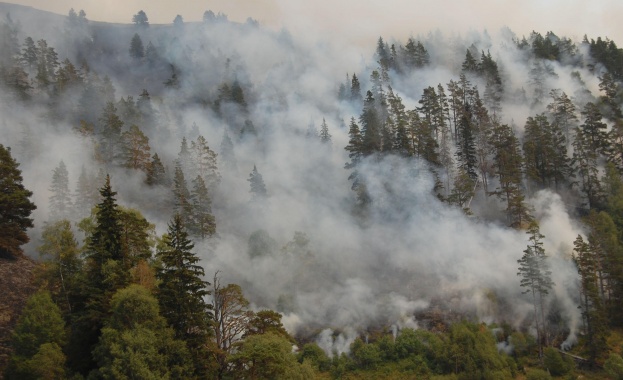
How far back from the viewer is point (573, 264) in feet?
195

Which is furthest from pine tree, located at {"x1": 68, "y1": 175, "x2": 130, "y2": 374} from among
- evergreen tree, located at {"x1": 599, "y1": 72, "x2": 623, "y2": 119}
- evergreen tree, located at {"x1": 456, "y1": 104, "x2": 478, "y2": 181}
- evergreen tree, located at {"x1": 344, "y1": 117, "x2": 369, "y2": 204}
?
evergreen tree, located at {"x1": 599, "y1": 72, "x2": 623, "y2": 119}

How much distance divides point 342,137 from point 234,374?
7688cm

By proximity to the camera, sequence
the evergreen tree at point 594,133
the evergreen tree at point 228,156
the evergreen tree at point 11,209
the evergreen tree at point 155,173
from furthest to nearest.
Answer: the evergreen tree at point 228,156
the evergreen tree at point 155,173
the evergreen tree at point 594,133
the evergreen tree at point 11,209

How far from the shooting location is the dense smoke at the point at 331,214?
61219 mm

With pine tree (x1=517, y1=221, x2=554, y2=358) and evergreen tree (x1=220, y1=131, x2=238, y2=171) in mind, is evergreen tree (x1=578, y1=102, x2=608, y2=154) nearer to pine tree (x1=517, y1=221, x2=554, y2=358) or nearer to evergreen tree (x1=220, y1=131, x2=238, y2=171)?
pine tree (x1=517, y1=221, x2=554, y2=358)

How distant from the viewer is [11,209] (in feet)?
162

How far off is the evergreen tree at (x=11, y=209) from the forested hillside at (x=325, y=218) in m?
0.19

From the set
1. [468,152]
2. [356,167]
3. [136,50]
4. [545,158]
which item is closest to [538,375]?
[468,152]

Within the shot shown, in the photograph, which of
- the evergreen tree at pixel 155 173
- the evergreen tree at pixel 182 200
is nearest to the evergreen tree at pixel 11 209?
the evergreen tree at pixel 182 200

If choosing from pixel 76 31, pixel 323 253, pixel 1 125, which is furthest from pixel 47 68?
pixel 323 253

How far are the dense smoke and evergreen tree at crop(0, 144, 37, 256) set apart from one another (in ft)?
60.4

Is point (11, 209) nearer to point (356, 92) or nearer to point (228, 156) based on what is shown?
point (228, 156)

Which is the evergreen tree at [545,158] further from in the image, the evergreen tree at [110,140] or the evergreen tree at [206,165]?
the evergreen tree at [110,140]

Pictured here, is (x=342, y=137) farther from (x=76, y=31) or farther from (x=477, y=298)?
(x=76, y=31)
